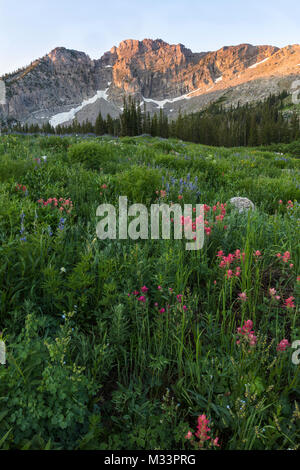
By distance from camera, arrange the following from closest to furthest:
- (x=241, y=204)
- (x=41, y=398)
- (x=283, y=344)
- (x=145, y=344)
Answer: (x=41, y=398) → (x=283, y=344) → (x=145, y=344) → (x=241, y=204)

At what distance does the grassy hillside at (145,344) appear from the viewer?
1432 millimetres

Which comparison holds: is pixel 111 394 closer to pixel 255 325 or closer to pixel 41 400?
pixel 41 400

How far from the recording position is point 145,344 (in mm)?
1952

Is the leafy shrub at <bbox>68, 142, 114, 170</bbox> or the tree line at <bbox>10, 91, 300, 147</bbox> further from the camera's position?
the tree line at <bbox>10, 91, 300, 147</bbox>

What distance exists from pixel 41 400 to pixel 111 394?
47 cm

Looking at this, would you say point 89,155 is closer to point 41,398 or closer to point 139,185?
point 139,185

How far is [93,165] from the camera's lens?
6.81 metres

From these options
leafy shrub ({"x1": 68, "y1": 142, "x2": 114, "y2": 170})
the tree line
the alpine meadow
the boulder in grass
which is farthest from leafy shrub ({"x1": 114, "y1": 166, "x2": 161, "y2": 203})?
the tree line

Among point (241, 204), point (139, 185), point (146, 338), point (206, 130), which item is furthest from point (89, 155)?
point (206, 130)

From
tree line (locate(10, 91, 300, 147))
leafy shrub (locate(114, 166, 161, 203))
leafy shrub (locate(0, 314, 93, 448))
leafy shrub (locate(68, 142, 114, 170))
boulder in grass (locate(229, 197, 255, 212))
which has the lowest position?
leafy shrub (locate(0, 314, 93, 448))

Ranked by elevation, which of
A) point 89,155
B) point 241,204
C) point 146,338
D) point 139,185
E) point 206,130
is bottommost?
point 146,338

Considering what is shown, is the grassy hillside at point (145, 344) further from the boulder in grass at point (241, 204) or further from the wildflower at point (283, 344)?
the boulder in grass at point (241, 204)

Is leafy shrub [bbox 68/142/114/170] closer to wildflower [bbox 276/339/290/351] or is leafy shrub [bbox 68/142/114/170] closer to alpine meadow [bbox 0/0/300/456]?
alpine meadow [bbox 0/0/300/456]

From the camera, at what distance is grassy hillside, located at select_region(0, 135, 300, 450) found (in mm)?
1432
